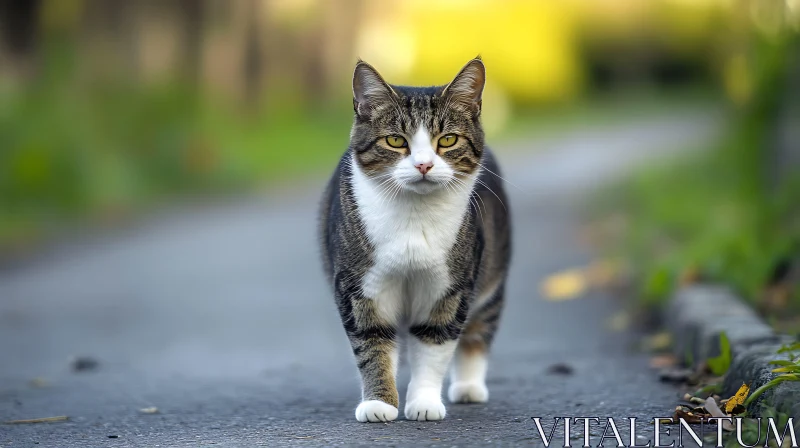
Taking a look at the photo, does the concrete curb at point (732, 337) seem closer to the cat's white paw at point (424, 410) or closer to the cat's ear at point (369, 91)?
the cat's white paw at point (424, 410)

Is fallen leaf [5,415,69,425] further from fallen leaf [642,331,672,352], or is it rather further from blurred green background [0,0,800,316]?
blurred green background [0,0,800,316]

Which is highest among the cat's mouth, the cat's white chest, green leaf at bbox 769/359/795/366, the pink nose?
the pink nose

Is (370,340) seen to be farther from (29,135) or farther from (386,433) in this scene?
(29,135)

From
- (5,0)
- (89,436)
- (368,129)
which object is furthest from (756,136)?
(5,0)

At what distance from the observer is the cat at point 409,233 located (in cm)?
411

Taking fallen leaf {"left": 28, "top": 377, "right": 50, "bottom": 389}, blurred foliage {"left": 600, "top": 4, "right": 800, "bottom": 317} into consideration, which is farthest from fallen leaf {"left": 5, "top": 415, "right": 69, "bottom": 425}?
blurred foliage {"left": 600, "top": 4, "right": 800, "bottom": 317}

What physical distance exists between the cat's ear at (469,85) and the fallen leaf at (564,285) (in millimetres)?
3868

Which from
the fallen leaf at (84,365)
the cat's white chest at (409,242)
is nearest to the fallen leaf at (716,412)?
the cat's white chest at (409,242)

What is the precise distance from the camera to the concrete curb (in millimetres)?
3684

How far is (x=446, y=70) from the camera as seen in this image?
3184cm

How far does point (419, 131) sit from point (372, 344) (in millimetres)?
852

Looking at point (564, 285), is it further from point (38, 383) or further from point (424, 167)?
point (424, 167)

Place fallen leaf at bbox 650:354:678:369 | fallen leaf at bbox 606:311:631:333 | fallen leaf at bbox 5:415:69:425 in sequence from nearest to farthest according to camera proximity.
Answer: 1. fallen leaf at bbox 5:415:69:425
2. fallen leaf at bbox 650:354:678:369
3. fallen leaf at bbox 606:311:631:333

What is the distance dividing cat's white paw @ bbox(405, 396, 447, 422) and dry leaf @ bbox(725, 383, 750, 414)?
3.46 ft
